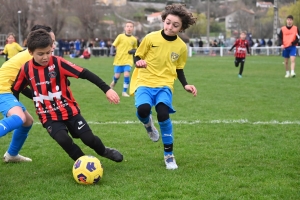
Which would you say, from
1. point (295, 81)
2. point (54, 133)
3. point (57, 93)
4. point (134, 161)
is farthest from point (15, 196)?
point (295, 81)

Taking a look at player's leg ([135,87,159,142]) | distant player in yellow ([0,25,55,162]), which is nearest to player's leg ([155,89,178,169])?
player's leg ([135,87,159,142])

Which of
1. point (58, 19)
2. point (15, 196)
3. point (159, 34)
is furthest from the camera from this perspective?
point (58, 19)

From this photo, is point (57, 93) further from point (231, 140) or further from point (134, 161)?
point (231, 140)

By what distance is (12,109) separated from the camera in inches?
182

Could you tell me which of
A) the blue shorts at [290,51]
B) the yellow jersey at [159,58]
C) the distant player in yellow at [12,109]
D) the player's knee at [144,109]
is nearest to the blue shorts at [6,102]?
the distant player in yellow at [12,109]

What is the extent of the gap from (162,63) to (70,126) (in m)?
1.40

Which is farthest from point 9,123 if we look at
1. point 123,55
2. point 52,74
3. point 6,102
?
point 123,55

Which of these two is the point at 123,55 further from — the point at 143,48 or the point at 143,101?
the point at 143,101

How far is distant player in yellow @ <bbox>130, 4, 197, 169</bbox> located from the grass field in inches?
Result: 29.1

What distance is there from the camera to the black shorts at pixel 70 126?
4.76 metres

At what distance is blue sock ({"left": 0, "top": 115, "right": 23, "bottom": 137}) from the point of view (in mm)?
4215

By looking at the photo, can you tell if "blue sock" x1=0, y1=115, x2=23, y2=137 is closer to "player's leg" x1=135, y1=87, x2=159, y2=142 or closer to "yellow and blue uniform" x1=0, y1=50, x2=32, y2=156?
"yellow and blue uniform" x1=0, y1=50, x2=32, y2=156

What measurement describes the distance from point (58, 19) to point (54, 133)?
56132 mm

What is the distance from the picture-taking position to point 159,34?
18.4ft
